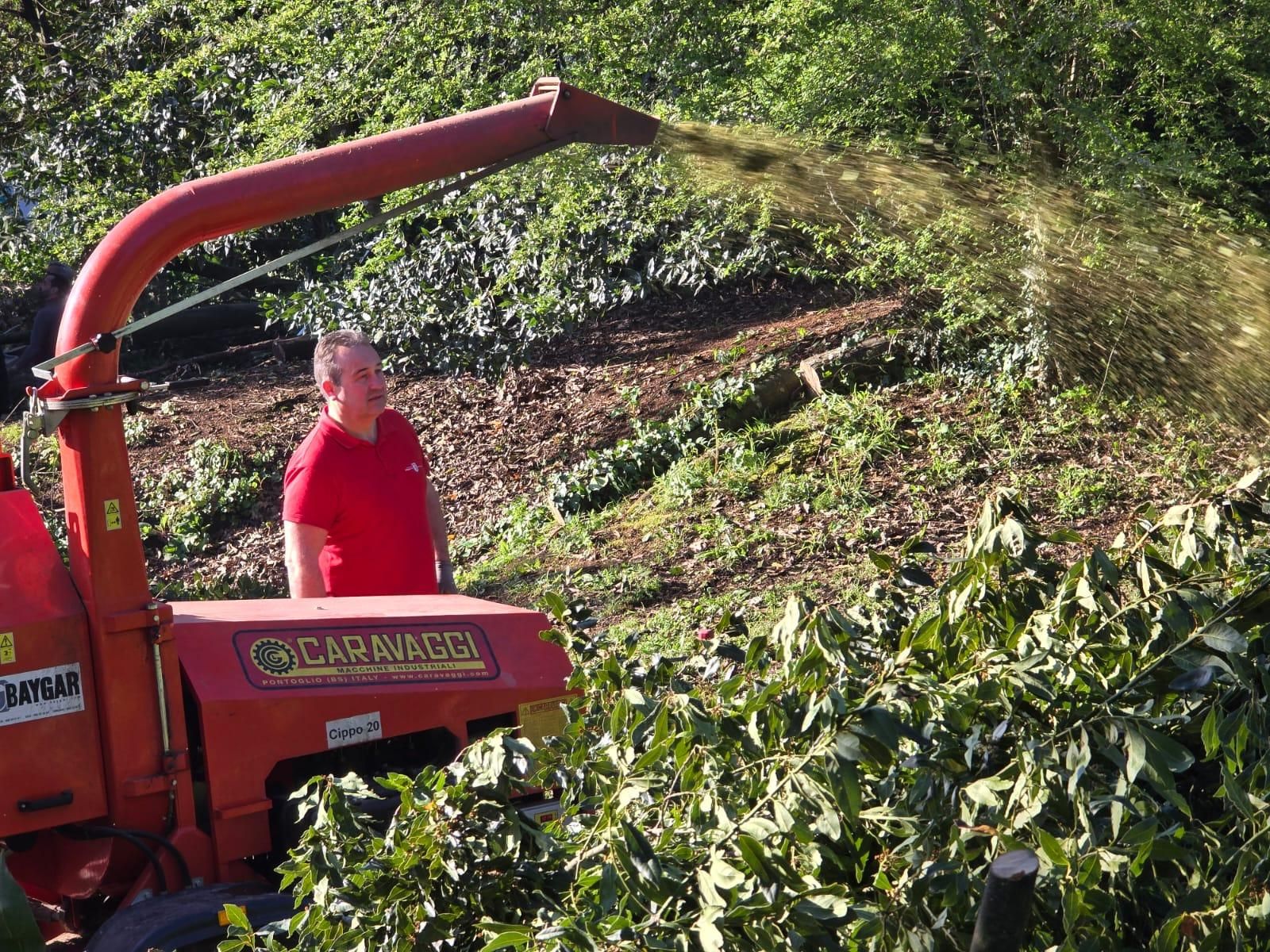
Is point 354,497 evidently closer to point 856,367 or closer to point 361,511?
point 361,511

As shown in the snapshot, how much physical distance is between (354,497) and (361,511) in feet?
0.18

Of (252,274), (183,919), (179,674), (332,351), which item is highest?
(252,274)

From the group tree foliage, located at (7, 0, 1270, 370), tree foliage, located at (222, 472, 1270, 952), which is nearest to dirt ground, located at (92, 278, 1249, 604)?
tree foliage, located at (7, 0, 1270, 370)

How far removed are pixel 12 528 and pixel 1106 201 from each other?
16.9 feet

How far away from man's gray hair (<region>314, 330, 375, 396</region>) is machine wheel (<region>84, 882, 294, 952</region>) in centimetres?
185

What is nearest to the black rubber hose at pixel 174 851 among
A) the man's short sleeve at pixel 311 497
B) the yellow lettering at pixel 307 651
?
the yellow lettering at pixel 307 651

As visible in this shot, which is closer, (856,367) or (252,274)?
(252,274)

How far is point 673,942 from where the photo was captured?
2115 mm

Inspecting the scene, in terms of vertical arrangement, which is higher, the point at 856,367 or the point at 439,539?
the point at 856,367

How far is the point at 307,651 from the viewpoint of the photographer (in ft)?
11.7

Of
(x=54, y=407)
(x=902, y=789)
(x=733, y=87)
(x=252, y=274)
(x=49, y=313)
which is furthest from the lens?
(x=49, y=313)

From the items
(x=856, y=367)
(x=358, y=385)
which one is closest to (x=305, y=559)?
(x=358, y=385)

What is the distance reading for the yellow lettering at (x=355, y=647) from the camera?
11.9 ft

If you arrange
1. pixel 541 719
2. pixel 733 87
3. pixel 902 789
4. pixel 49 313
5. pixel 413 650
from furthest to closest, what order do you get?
pixel 49 313 → pixel 733 87 → pixel 541 719 → pixel 413 650 → pixel 902 789
